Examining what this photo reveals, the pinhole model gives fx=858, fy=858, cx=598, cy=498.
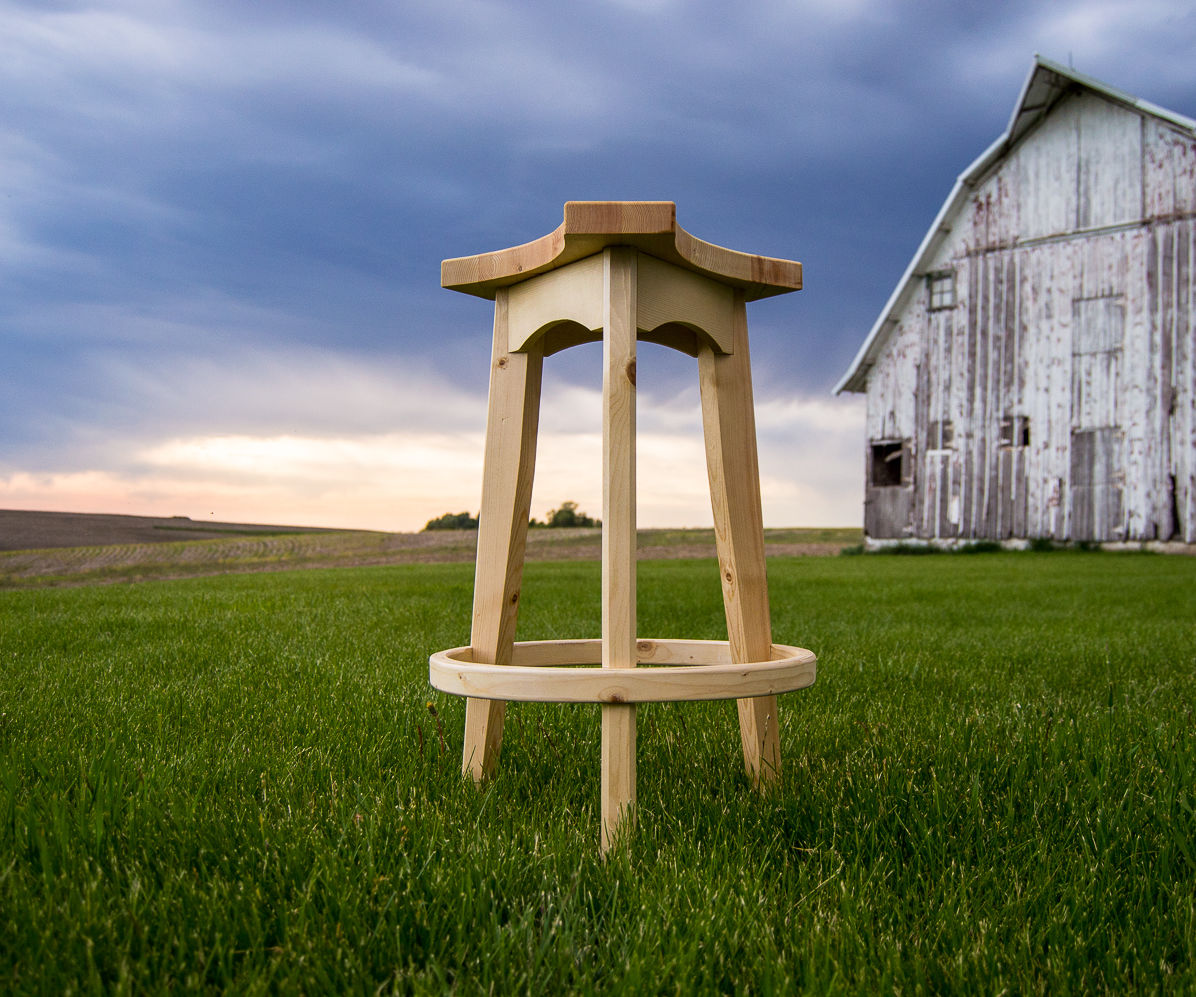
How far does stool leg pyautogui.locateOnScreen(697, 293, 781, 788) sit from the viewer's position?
215 cm

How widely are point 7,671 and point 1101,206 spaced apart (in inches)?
714

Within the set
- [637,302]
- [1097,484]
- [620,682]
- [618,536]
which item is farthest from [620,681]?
[1097,484]

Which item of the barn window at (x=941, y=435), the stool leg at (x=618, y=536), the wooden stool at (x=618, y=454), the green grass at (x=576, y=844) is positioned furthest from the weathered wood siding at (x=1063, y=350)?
the stool leg at (x=618, y=536)

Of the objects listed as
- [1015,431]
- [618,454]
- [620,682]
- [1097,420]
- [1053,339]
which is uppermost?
[1053,339]

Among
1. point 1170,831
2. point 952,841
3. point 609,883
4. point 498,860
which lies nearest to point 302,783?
point 498,860

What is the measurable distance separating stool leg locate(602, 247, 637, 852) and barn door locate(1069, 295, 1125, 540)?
16715mm

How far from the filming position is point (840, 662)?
Answer: 170 inches

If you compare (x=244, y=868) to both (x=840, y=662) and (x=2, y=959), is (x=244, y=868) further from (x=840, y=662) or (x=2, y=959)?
(x=840, y=662)

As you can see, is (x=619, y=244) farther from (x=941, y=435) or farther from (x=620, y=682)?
(x=941, y=435)

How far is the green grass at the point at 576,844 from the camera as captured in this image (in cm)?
137

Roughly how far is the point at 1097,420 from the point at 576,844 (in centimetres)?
1700

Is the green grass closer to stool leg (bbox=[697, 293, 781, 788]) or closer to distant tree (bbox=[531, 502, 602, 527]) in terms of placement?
stool leg (bbox=[697, 293, 781, 788])

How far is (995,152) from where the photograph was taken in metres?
16.8

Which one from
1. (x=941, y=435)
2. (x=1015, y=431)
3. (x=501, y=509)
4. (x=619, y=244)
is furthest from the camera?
(x=941, y=435)
